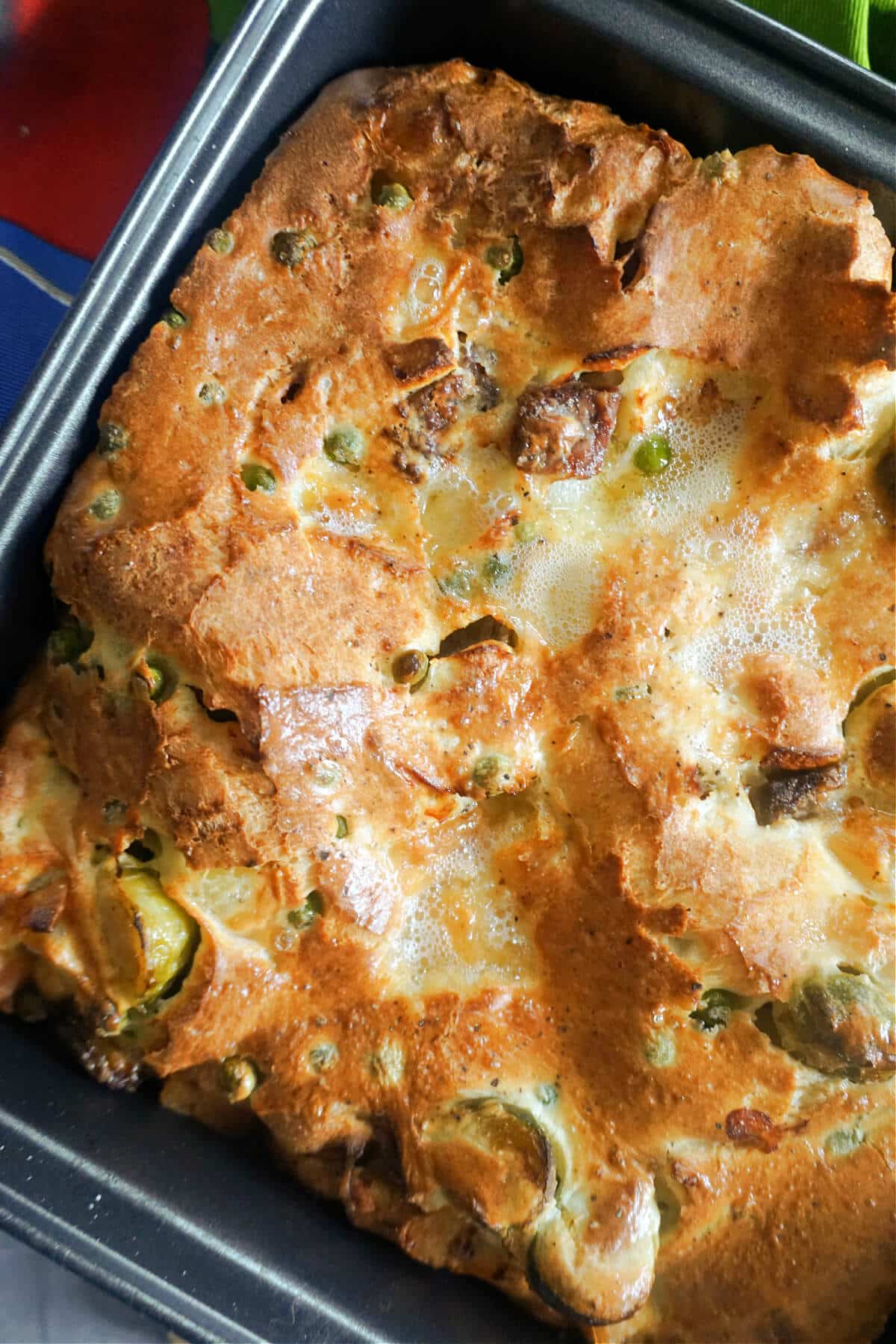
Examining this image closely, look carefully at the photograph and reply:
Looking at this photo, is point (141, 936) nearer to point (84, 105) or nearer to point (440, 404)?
point (440, 404)

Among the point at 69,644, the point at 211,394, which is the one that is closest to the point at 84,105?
the point at 211,394

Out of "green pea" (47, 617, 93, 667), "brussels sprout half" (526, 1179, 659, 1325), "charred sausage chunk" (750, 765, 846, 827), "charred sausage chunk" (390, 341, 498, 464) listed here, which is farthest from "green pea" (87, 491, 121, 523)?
"brussels sprout half" (526, 1179, 659, 1325)

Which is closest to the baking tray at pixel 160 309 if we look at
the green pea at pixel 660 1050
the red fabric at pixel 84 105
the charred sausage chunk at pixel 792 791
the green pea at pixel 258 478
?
the green pea at pixel 258 478

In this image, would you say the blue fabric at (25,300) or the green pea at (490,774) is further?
the blue fabric at (25,300)

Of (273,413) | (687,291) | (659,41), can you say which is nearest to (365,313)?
(273,413)

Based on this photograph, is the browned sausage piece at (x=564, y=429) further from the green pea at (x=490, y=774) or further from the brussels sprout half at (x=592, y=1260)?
the brussels sprout half at (x=592, y=1260)

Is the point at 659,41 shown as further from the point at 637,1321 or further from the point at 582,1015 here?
the point at 637,1321

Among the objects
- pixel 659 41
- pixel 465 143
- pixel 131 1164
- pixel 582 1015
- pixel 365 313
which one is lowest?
pixel 131 1164

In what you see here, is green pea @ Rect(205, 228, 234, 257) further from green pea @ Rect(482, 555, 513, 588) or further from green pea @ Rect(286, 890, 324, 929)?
green pea @ Rect(286, 890, 324, 929)
